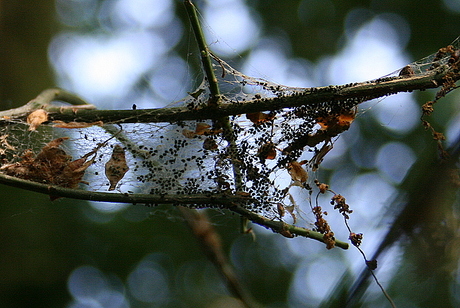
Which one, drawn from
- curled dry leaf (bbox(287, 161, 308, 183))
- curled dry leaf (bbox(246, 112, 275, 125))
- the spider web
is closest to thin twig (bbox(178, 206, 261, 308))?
the spider web

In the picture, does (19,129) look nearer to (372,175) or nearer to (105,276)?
(105,276)

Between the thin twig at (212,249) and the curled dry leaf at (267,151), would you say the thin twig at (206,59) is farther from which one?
the thin twig at (212,249)

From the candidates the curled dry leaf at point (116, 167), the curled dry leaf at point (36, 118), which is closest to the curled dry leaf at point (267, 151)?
the curled dry leaf at point (116, 167)

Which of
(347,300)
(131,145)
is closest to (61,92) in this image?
(131,145)

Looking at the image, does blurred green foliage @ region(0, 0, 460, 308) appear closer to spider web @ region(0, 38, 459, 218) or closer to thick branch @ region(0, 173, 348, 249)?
spider web @ region(0, 38, 459, 218)

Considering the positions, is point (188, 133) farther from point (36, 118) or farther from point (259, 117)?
point (36, 118)
